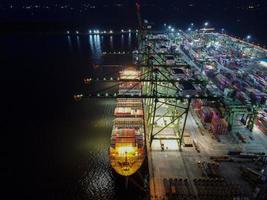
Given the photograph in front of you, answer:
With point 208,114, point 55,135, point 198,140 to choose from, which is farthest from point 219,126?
point 55,135

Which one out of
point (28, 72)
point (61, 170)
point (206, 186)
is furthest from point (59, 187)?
point (28, 72)

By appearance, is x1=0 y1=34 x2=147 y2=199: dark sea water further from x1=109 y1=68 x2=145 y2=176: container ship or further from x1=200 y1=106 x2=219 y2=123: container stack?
x1=200 y1=106 x2=219 y2=123: container stack

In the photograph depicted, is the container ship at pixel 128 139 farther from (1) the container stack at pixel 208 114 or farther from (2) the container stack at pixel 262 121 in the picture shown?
(2) the container stack at pixel 262 121

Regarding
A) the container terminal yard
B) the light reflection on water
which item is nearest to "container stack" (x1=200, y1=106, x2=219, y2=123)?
the container terminal yard

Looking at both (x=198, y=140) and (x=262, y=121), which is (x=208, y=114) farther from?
(x=262, y=121)

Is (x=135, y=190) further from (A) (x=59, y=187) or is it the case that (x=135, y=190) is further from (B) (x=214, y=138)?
(B) (x=214, y=138)

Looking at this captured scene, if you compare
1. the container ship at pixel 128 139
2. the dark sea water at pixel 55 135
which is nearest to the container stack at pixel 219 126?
the container ship at pixel 128 139

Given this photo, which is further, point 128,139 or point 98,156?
point 98,156
